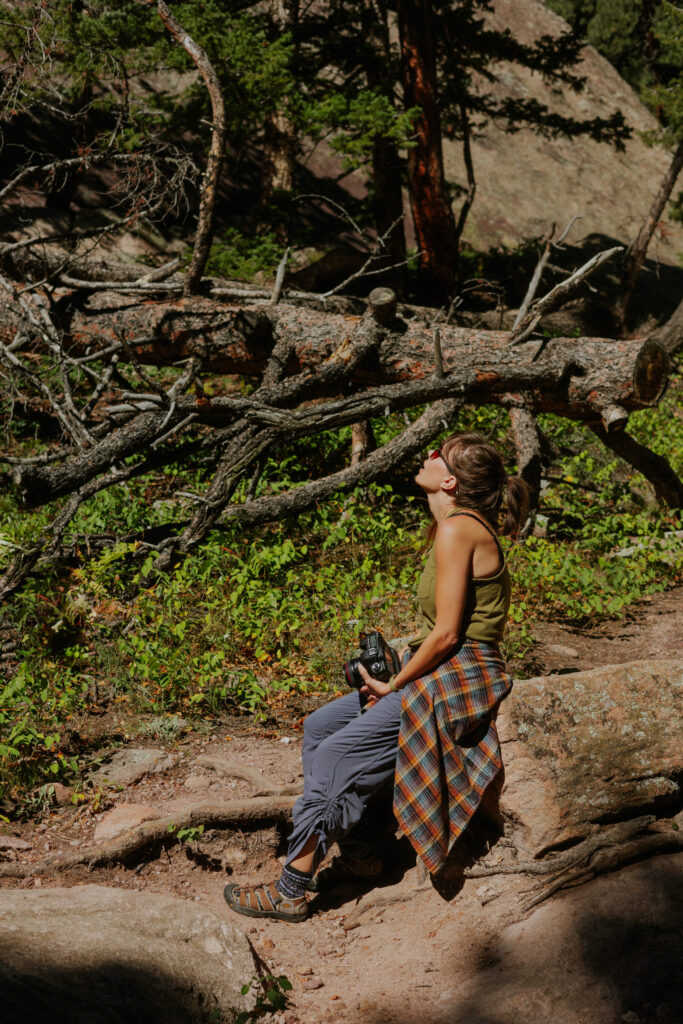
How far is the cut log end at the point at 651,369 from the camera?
7125 mm

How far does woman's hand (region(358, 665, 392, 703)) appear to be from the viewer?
3275mm

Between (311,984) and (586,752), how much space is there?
58.2 inches

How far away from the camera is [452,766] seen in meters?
3.12

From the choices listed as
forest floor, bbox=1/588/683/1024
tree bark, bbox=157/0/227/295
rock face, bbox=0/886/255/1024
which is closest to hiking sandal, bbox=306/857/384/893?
forest floor, bbox=1/588/683/1024

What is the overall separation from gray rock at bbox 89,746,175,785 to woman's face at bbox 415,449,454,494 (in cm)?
237

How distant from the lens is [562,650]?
18.6 feet

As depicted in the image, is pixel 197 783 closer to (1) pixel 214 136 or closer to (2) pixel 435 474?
(2) pixel 435 474

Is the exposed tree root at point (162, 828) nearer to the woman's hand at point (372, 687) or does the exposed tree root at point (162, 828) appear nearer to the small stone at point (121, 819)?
the small stone at point (121, 819)

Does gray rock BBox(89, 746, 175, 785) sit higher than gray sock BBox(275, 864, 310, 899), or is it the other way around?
gray sock BBox(275, 864, 310, 899)

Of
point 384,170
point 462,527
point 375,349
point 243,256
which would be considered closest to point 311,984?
point 462,527

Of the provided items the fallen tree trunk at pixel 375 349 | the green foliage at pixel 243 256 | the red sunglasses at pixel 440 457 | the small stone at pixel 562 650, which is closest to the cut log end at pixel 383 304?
the fallen tree trunk at pixel 375 349

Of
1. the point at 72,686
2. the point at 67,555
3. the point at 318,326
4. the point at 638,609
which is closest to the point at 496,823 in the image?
the point at 72,686

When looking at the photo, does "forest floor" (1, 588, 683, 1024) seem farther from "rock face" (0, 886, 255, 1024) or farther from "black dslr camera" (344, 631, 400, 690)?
"black dslr camera" (344, 631, 400, 690)

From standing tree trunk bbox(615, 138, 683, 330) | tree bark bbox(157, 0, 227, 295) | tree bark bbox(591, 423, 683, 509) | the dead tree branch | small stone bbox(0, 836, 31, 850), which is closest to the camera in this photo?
small stone bbox(0, 836, 31, 850)
